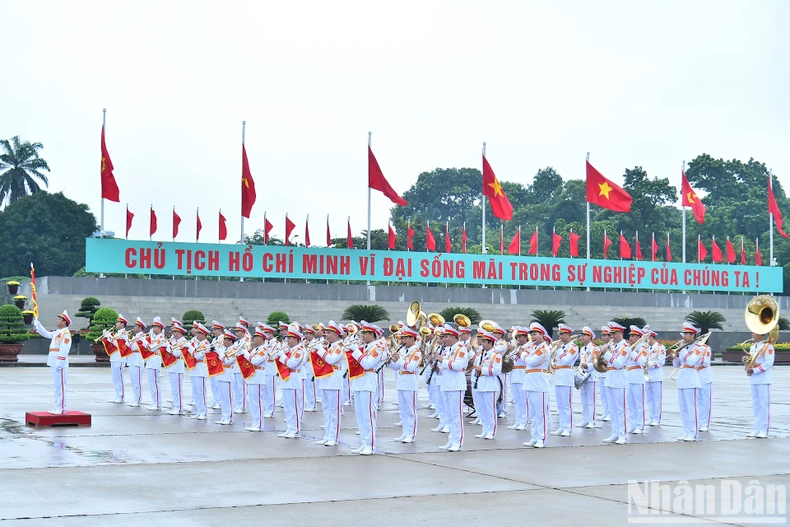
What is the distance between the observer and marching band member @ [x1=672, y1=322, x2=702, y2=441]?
49.7 ft

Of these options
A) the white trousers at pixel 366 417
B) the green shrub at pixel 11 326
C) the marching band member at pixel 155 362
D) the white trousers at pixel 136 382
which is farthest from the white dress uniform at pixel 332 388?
the green shrub at pixel 11 326

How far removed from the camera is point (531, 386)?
14727 mm

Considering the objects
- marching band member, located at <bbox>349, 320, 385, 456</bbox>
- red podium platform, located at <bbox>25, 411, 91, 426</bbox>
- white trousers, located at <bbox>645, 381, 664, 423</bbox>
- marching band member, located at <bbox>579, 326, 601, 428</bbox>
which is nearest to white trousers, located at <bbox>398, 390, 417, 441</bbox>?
marching band member, located at <bbox>349, 320, 385, 456</bbox>

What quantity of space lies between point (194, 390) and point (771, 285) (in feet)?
141

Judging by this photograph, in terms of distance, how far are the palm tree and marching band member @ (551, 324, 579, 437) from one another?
68.9 meters

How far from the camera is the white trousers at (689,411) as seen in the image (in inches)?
595

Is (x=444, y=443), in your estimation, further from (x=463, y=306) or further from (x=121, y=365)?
(x=463, y=306)

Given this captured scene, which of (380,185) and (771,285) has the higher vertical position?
(380,185)

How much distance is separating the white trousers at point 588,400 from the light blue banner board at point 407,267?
26652 millimetres

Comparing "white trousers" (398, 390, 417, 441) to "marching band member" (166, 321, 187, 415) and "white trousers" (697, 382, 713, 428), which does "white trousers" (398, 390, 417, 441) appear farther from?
"marching band member" (166, 321, 187, 415)

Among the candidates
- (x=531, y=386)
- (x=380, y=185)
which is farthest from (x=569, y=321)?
(x=531, y=386)

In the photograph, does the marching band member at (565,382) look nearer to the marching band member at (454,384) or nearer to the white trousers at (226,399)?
the marching band member at (454,384)

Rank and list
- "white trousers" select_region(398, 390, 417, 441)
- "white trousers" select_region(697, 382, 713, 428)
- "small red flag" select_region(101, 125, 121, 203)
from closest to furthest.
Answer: "white trousers" select_region(398, 390, 417, 441), "white trousers" select_region(697, 382, 713, 428), "small red flag" select_region(101, 125, 121, 203)

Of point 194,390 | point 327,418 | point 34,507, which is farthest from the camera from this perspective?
point 194,390
